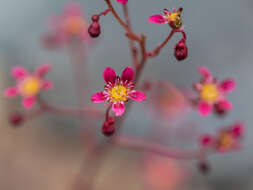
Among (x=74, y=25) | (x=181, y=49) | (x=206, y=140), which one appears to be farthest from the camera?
(x=74, y=25)

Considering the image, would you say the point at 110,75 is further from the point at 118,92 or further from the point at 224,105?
the point at 224,105

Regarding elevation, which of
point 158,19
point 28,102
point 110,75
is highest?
point 158,19

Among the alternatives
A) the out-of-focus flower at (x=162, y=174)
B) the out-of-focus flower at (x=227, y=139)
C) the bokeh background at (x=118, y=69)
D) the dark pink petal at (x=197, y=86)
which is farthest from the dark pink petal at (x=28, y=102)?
the out-of-focus flower at (x=162, y=174)

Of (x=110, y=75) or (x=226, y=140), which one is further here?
(x=226, y=140)

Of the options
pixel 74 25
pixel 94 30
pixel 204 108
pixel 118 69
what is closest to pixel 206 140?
pixel 204 108

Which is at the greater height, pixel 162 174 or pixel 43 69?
pixel 43 69

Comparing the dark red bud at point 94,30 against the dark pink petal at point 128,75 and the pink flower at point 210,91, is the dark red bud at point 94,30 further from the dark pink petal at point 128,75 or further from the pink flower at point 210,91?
the pink flower at point 210,91

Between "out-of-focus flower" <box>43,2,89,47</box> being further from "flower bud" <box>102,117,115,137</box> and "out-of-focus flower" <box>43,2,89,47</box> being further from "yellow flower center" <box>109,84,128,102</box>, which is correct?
"flower bud" <box>102,117,115,137</box>
